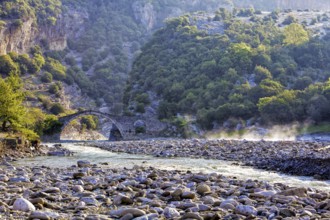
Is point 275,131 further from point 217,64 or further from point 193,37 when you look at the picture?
point 193,37

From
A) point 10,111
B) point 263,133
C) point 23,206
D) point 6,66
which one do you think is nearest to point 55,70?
point 6,66

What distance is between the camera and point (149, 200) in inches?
422

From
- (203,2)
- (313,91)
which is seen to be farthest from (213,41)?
(203,2)

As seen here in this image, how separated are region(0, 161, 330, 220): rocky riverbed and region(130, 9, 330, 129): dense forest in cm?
4699

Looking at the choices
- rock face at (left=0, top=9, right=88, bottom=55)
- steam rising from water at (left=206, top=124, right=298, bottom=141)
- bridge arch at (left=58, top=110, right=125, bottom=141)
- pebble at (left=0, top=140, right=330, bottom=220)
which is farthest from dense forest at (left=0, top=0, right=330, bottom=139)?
pebble at (left=0, top=140, right=330, bottom=220)

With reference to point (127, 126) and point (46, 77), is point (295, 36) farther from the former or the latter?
point (46, 77)

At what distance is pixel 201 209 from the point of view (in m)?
9.73

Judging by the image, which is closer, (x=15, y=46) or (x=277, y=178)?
(x=277, y=178)

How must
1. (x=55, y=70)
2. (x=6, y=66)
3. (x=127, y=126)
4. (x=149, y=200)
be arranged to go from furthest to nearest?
1. (x=55, y=70)
2. (x=6, y=66)
3. (x=127, y=126)
4. (x=149, y=200)

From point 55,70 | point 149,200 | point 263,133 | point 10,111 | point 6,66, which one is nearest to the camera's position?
point 149,200

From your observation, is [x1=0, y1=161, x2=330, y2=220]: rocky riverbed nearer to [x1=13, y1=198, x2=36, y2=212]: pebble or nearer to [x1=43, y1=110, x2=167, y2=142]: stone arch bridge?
[x1=13, y1=198, x2=36, y2=212]: pebble

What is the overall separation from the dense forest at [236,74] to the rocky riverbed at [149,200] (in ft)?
154

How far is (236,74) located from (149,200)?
230 feet

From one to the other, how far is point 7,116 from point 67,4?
117 m
